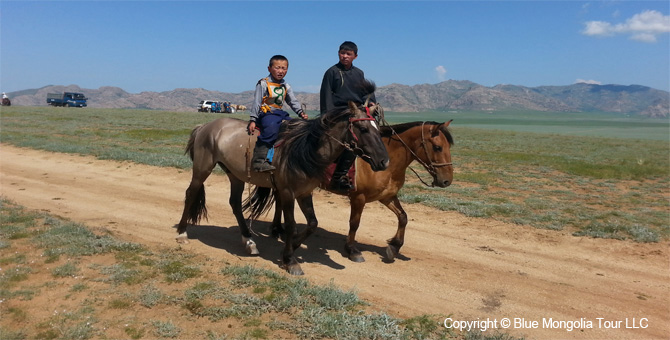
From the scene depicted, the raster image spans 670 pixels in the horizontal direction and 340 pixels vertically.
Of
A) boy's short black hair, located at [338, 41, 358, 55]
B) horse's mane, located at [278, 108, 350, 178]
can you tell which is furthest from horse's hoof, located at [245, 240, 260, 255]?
boy's short black hair, located at [338, 41, 358, 55]

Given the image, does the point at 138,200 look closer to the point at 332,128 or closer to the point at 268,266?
the point at 268,266

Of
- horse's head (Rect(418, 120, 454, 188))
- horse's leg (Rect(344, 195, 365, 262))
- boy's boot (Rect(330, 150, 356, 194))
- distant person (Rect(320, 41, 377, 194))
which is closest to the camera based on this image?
boy's boot (Rect(330, 150, 356, 194))

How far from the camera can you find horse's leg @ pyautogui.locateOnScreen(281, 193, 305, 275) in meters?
6.43

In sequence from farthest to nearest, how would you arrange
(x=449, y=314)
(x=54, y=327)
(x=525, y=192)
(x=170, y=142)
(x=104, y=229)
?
(x=170, y=142) → (x=525, y=192) → (x=104, y=229) → (x=449, y=314) → (x=54, y=327)

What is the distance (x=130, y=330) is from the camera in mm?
4266

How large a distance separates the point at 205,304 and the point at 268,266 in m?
1.88

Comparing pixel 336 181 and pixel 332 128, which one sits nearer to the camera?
pixel 332 128

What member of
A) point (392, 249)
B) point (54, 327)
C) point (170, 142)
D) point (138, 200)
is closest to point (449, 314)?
point (392, 249)

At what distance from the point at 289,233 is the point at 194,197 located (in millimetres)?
2443

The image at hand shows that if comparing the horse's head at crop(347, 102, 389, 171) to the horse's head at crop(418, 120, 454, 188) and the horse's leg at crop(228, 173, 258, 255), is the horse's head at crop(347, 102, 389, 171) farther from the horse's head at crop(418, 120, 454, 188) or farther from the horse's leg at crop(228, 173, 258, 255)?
the horse's leg at crop(228, 173, 258, 255)

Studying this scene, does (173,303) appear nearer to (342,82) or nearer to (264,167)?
(264,167)

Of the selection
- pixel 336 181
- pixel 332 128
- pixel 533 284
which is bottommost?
pixel 533 284

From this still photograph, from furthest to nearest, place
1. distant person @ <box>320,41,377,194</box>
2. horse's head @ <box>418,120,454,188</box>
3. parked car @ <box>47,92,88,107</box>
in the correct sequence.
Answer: parked car @ <box>47,92,88,107</box> → distant person @ <box>320,41,377,194</box> → horse's head @ <box>418,120,454,188</box>

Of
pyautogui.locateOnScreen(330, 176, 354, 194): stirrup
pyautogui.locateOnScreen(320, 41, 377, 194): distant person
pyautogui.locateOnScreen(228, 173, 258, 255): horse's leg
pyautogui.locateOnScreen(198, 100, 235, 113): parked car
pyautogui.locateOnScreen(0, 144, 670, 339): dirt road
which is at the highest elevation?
pyautogui.locateOnScreen(198, 100, 235, 113): parked car
